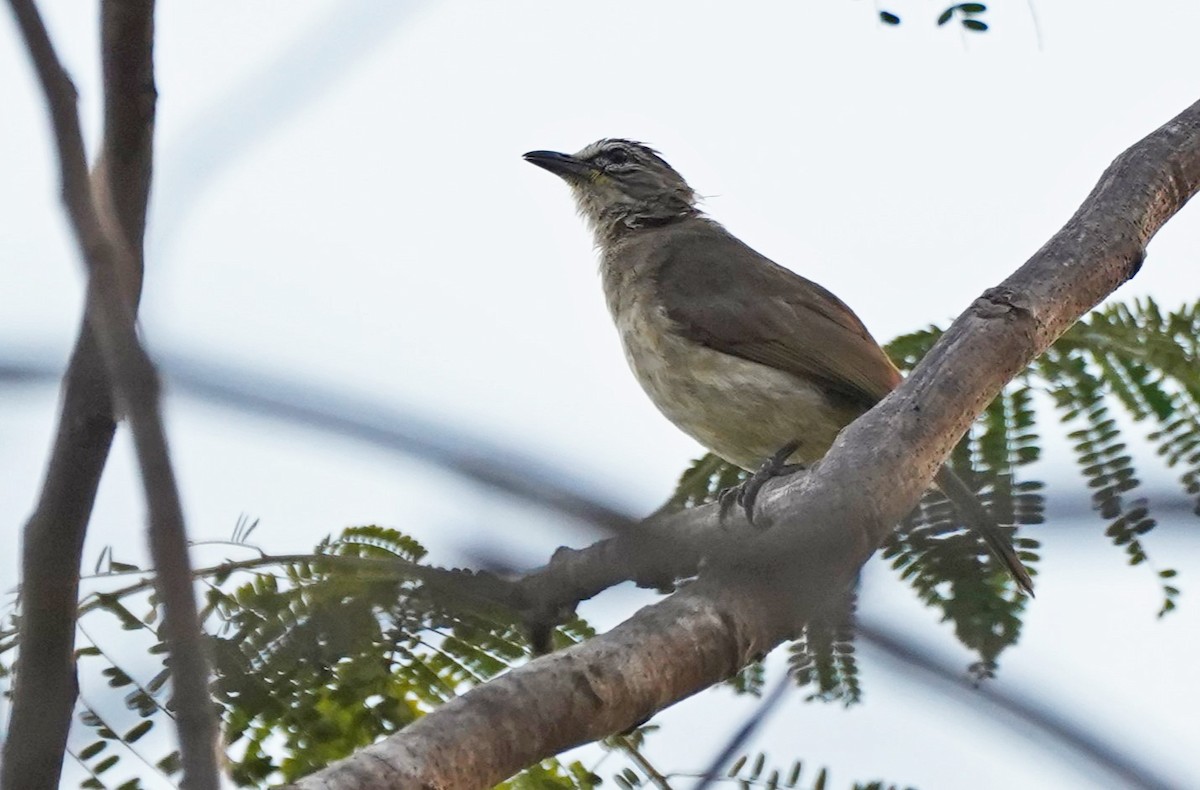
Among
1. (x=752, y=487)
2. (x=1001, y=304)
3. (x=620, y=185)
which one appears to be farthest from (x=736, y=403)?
(x=620, y=185)

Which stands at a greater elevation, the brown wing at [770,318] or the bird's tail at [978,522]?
the brown wing at [770,318]

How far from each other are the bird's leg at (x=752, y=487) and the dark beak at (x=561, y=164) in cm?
240

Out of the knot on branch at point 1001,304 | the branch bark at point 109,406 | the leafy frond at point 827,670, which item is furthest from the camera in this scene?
the knot on branch at point 1001,304

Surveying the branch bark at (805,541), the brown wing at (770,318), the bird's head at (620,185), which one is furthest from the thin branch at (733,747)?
the bird's head at (620,185)

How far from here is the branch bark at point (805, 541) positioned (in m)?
1.65

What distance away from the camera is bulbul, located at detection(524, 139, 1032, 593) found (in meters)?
5.00

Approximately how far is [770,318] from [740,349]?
21 cm

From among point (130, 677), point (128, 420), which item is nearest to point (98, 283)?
point (128, 420)

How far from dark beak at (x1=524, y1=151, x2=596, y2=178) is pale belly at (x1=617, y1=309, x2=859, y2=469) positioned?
1758mm

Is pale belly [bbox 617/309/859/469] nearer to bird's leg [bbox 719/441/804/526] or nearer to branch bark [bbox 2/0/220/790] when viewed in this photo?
bird's leg [bbox 719/441/804/526]

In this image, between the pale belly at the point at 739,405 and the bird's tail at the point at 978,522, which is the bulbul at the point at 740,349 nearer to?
the pale belly at the point at 739,405

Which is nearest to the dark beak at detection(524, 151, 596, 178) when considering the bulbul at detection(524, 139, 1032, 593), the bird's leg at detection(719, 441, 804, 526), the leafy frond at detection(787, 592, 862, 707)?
the bulbul at detection(524, 139, 1032, 593)

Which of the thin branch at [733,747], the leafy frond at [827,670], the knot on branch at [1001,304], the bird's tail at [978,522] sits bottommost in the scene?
the thin branch at [733,747]

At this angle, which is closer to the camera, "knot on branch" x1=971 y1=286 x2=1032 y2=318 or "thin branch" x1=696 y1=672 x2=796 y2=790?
"thin branch" x1=696 y1=672 x2=796 y2=790
